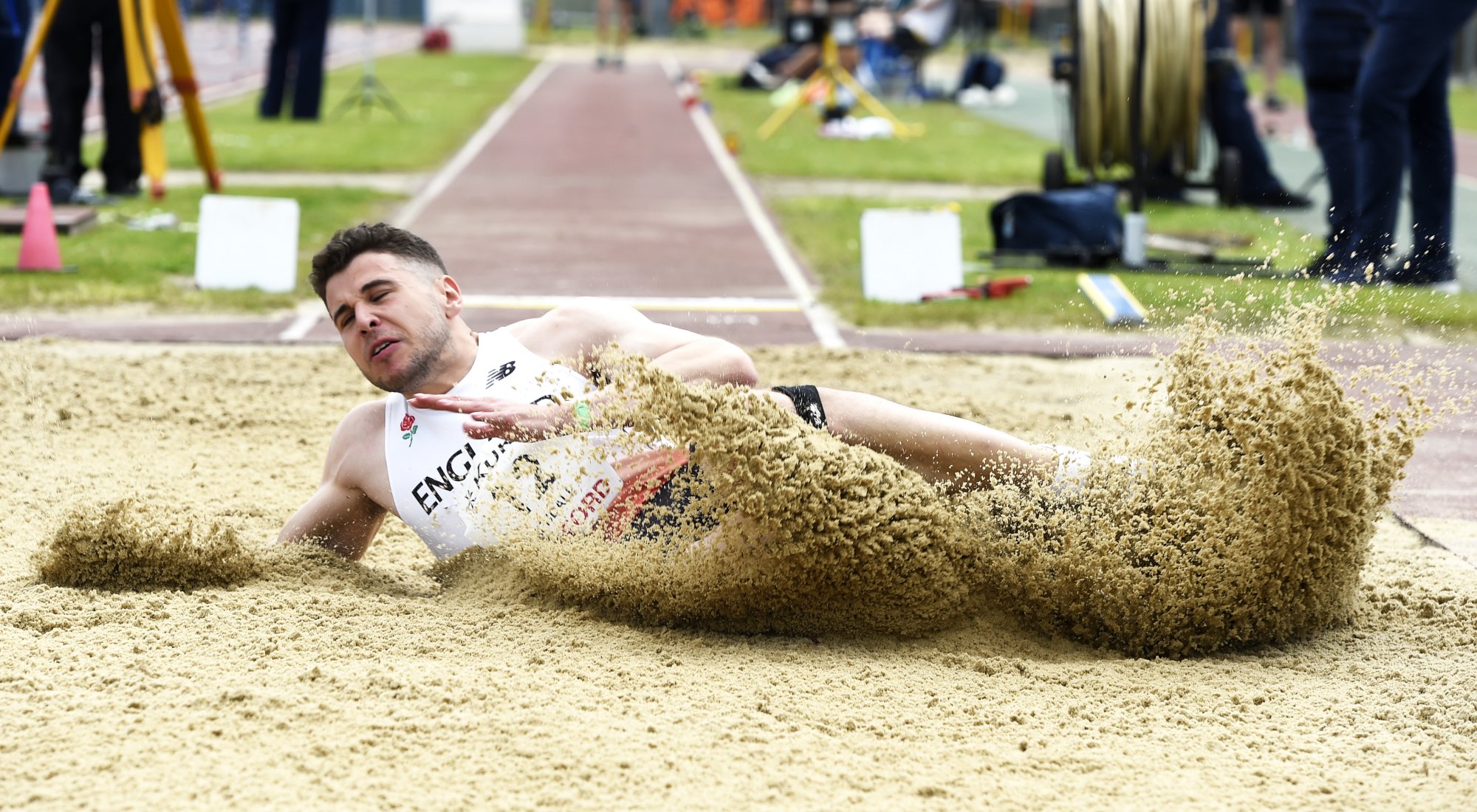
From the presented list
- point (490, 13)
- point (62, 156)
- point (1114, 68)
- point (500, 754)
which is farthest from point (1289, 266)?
point (490, 13)

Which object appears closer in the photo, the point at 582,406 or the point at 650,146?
the point at 582,406

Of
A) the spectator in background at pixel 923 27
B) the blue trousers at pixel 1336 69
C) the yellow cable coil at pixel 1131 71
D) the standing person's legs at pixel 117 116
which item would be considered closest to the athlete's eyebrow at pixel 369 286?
the yellow cable coil at pixel 1131 71

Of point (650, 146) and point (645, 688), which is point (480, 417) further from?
point (650, 146)

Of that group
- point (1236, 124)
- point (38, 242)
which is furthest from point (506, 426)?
point (1236, 124)

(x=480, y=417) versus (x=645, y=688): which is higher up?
(x=480, y=417)

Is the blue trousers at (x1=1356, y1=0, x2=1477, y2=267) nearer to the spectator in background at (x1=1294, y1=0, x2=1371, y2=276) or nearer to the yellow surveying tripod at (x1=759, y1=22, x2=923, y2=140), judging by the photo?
the spectator in background at (x1=1294, y1=0, x2=1371, y2=276)

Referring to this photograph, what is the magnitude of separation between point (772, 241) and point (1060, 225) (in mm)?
1965

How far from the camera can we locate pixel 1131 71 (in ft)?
30.0

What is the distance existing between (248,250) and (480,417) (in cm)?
499

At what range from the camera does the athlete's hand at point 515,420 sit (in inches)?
135

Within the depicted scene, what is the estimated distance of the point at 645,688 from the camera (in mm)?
3158

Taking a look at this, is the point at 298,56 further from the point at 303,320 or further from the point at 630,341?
the point at 630,341

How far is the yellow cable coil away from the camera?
9102 millimetres

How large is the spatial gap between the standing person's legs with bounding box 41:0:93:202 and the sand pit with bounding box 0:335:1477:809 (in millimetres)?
6567
